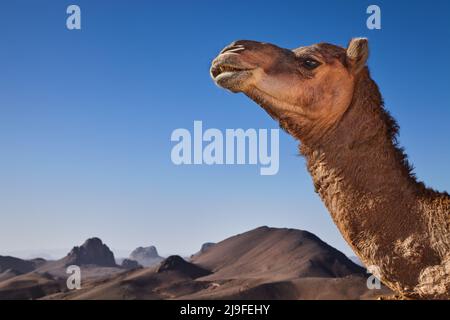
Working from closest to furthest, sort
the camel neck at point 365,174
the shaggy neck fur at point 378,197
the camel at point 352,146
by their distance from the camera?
1. the shaggy neck fur at point 378,197
2. the camel at point 352,146
3. the camel neck at point 365,174

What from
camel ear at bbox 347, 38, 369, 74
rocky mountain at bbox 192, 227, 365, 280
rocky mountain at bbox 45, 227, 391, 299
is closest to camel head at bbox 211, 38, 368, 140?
camel ear at bbox 347, 38, 369, 74

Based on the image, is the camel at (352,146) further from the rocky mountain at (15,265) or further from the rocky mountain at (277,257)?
the rocky mountain at (15,265)

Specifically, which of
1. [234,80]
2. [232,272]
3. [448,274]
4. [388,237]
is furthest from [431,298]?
[232,272]

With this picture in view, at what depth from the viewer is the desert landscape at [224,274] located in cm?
5544

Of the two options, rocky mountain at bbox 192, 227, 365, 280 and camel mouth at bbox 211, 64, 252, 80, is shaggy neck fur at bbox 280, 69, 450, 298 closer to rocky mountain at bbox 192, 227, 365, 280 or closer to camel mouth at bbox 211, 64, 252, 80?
camel mouth at bbox 211, 64, 252, 80

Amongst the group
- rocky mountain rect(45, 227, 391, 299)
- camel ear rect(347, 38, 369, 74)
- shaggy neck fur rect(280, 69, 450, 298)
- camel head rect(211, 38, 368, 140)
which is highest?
camel ear rect(347, 38, 369, 74)

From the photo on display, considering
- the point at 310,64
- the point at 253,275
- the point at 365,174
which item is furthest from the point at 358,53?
the point at 253,275

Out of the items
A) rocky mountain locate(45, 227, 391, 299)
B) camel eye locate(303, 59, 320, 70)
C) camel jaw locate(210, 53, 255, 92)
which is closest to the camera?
camel jaw locate(210, 53, 255, 92)

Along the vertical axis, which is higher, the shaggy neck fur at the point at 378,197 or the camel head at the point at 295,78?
the camel head at the point at 295,78

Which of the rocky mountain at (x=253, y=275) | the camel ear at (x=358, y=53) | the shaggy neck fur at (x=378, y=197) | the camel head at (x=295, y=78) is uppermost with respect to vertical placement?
the camel ear at (x=358, y=53)

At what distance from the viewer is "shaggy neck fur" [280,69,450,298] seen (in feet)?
15.1

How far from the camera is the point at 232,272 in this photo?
3164 inches

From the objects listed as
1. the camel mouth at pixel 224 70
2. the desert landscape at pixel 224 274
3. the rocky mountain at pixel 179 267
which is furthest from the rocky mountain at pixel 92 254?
the camel mouth at pixel 224 70
